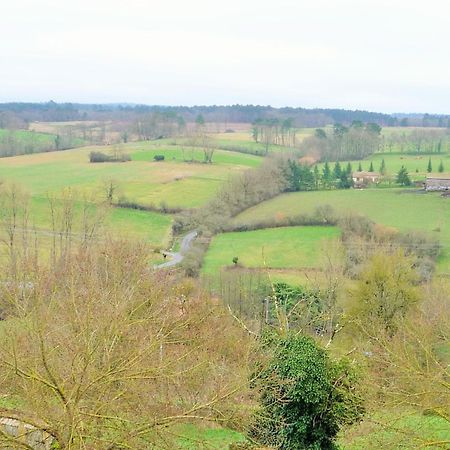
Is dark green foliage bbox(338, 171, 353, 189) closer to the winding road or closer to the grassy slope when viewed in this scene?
the winding road

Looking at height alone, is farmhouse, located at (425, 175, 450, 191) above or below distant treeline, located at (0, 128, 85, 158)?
below

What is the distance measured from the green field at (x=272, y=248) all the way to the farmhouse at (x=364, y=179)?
55.5ft

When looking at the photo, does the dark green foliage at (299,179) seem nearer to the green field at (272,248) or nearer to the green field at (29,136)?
the green field at (272,248)

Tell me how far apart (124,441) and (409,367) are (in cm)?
673

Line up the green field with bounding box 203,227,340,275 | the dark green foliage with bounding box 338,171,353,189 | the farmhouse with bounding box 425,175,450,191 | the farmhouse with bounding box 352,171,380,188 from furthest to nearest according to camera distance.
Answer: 1. the farmhouse with bounding box 352,171,380,188
2. the dark green foliage with bounding box 338,171,353,189
3. the farmhouse with bounding box 425,175,450,191
4. the green field with bounding box 203,227,340,275

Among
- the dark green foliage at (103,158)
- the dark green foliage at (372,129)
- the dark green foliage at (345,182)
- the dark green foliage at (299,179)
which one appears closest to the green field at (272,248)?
the dark green foliage at (299,179)

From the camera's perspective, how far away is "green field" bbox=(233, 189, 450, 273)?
153 feet

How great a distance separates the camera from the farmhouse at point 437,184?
57500 mm

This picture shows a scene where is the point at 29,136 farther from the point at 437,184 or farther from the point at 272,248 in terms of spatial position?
the point at 437,184

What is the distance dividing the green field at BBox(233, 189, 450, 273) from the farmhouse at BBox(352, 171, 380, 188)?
392 centimetres

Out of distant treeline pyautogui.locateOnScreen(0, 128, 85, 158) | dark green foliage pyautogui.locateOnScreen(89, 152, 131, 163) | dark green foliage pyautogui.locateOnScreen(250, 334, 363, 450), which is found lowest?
dark green foliage pyautogui.locateOnScreen(250, 334, 363, 450)

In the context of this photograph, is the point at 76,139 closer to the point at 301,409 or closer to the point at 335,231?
the point at 335,231

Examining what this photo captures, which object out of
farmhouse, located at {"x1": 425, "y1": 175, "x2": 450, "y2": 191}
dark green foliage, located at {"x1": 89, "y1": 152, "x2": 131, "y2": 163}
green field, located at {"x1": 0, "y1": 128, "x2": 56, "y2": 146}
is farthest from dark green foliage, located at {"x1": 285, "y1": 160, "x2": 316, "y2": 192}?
green field, located at {"x1": 0, "y1": 128, "x2": 56, "y2": 146}

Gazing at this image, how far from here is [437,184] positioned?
5812cm
